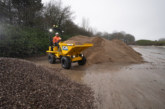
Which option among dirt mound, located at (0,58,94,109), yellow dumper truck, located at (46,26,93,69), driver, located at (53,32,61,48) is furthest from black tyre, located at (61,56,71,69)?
dirt mound, located at (0,58,94,109)

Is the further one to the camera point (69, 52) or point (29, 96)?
point (69, 52)

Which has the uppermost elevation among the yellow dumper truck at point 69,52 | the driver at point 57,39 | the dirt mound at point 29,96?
the driver at point 57,39

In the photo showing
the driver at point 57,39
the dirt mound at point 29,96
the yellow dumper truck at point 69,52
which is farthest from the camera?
the driver at point 57,39

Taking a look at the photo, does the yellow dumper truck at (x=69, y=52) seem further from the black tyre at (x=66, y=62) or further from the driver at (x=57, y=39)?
the driver at (x=57, y=39)

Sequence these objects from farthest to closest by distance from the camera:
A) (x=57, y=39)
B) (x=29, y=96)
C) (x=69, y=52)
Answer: (x=57, y=39), (x=69, y=52), (x=29, y=96)

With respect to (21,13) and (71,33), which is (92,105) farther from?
(71,33)

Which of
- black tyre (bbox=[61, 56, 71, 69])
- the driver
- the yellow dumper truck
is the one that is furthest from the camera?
the driver

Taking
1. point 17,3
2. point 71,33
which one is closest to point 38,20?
point 17,3

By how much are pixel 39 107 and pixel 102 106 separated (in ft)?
4.11

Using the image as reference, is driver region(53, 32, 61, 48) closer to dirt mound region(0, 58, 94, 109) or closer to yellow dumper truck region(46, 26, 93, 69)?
yellow dumper truck region(46, 26, 93, 69)

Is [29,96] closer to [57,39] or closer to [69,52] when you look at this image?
[69,52]

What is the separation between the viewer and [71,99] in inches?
80.1

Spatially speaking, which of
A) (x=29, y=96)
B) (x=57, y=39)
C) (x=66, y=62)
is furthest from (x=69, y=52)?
(x=29, y=96)

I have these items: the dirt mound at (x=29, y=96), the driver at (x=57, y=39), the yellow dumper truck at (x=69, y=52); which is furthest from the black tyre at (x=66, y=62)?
the dirt mound at (x=29, y=96)
